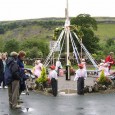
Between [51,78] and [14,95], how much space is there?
4.50 meters

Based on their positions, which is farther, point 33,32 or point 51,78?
point 33,32

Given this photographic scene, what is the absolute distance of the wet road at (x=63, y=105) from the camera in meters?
13.6

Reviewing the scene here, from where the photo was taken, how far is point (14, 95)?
14352 mm

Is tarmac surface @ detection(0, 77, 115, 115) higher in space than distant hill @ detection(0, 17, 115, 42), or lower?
higher

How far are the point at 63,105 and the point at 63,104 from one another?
250 mm

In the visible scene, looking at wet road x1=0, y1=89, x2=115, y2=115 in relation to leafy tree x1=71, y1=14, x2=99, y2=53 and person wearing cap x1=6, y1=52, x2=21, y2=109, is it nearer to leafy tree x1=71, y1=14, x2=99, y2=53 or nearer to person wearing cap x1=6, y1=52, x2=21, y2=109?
person wearing cap x1=6, y1=52, x2=21, y2=109

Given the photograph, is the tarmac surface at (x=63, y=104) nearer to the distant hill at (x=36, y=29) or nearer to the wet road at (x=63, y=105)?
the wet road at (x=63, y=105)

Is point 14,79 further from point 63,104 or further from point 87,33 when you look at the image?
point 87,33

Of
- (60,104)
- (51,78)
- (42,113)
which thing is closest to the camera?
(42,113)

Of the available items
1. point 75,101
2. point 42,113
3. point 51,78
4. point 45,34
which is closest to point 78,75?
point 51,78

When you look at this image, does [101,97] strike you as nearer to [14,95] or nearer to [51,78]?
[51,78]

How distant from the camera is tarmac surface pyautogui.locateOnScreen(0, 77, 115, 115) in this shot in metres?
13.6

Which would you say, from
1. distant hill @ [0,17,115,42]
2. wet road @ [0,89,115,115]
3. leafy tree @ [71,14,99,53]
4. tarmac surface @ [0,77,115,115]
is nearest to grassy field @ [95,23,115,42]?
distant hill @ [0,17,115,42]

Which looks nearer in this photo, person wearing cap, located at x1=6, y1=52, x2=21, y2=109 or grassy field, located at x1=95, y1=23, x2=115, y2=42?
person wearing cap, located at x1=6, y1=52, x2=21, y2=109
